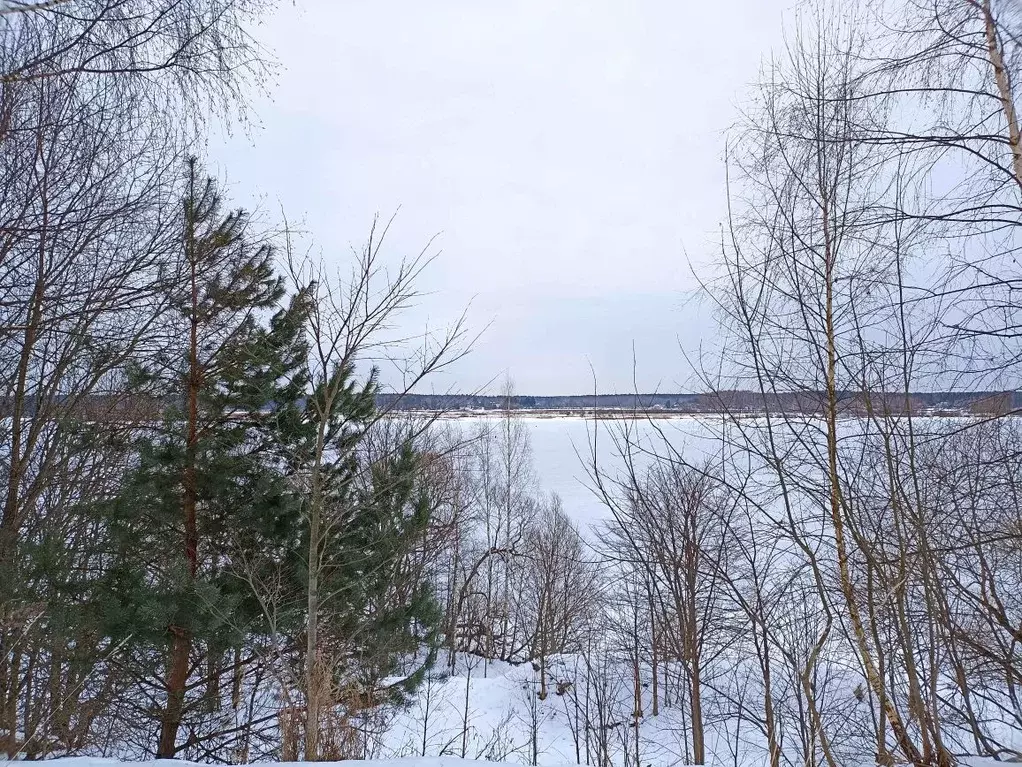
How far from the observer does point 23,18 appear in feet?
9.48

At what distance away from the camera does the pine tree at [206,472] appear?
22.8 ft

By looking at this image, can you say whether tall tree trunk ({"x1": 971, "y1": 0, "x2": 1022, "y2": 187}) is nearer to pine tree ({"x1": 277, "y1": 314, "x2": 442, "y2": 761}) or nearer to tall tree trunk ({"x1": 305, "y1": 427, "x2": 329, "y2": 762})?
pine tree ({"x1": 277, "y1": 314, "x2": 442, "y2": 761})

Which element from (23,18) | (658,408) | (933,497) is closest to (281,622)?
(658,408)

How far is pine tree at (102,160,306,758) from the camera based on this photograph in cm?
695

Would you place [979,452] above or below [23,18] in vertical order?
below

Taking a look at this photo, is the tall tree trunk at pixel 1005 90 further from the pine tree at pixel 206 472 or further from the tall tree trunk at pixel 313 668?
the pine tree at pixel 206 472

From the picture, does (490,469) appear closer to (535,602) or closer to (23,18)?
(535,602)

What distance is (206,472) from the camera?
766 cm

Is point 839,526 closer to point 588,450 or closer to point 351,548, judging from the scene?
point 588,450

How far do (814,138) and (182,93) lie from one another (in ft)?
12.8

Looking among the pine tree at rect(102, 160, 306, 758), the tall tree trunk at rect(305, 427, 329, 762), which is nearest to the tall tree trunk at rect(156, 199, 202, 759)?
the pine tree at rect(102, 160, 306, 758)

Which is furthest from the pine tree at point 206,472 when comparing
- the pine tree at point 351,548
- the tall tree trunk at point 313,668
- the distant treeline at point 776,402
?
the distant treeline at point 776,402

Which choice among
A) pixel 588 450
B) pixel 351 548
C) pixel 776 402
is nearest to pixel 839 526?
pixel 776 402

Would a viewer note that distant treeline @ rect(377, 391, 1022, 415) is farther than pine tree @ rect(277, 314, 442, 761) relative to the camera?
No
